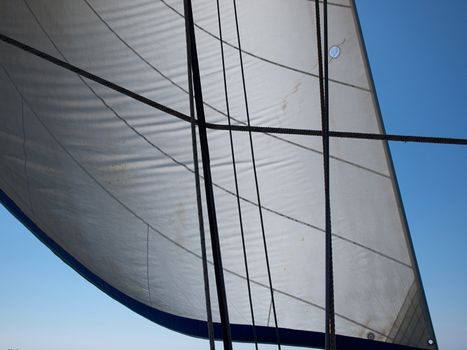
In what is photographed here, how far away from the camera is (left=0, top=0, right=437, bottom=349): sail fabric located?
2.41 meters

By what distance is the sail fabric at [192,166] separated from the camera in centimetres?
241

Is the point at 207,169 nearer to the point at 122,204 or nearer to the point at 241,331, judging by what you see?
the point at 122,204

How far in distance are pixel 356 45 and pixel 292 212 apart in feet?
2.98

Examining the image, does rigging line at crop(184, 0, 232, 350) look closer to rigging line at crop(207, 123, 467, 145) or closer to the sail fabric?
rigging line at crop(207, 123, 467, 145)

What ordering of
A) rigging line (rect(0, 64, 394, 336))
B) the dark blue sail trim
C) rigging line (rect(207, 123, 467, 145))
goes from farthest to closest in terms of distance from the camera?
the dark blue sail trim → rigging line (rect(0, 64, 394, 336)) → rigging line (rect(207, 123, 467, 145))

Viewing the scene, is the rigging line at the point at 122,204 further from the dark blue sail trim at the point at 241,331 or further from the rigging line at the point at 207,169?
the rigging line at the point at 207,169

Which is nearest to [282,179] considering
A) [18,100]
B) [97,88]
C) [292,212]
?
[292,212]

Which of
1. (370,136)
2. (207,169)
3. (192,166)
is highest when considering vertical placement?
(192,166)

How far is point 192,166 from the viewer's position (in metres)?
2.59

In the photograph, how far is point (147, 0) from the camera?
2.63 metres

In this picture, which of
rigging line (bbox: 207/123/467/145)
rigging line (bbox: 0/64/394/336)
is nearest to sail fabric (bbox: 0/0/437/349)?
A: rigging line (bbox: 0/64/394/336)

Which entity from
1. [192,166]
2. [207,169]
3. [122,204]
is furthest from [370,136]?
[122,204]

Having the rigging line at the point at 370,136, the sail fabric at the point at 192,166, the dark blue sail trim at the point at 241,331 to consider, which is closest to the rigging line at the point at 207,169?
the rigging line at the point at 370,136

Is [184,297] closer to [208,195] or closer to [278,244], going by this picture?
[278,244]
